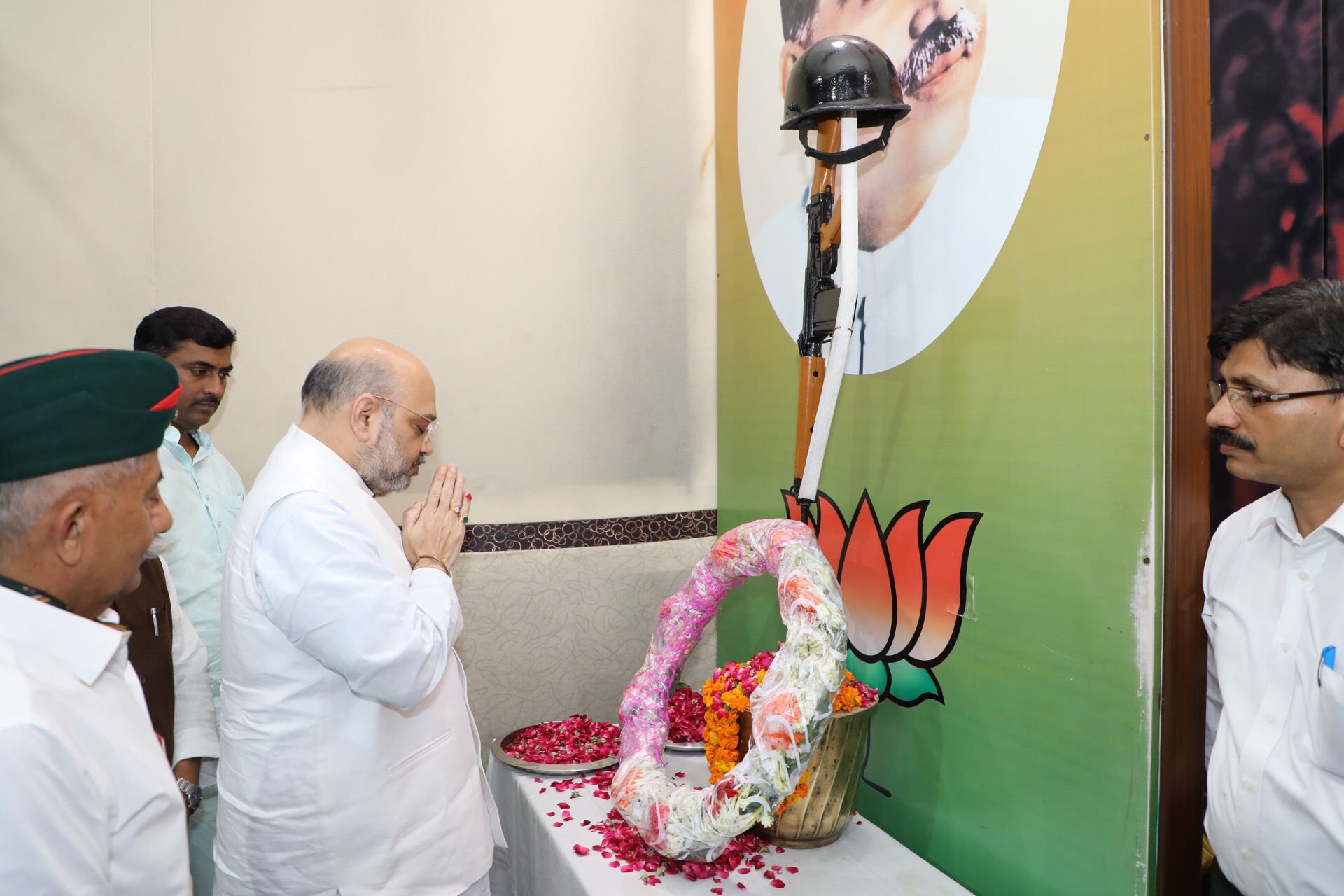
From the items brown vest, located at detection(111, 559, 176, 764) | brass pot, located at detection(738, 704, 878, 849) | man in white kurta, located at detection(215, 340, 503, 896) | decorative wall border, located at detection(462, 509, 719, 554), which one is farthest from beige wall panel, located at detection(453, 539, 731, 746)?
brass pot, located at detection(738, 704, 878, 849)

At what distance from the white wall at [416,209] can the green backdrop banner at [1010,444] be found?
95 cm

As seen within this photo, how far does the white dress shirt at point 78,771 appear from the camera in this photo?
100 cm

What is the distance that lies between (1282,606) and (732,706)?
126 centimetres

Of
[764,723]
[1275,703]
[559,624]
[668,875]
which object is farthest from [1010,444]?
[559,624]

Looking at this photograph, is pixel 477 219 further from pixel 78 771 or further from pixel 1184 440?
pixel 78 771

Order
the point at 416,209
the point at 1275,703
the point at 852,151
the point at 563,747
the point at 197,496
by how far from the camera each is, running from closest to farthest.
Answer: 1. the point at 1275,703
2. the point at 852,151
3. the point at 197,496
4. the point at 563,747
5. the point at 416,209

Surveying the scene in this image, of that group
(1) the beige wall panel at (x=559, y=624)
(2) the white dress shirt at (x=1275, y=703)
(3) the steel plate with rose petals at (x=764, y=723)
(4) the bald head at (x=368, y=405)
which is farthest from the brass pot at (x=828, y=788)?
(1) the beige wall panel at (x=559, y=624)

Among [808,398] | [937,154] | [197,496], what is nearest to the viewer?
[937,154]

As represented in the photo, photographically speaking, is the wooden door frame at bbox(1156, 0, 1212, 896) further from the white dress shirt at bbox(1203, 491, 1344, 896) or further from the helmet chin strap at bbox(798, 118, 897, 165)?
the helmet chin strap at bbox(798, 118, 897, 165)

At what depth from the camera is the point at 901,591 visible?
256 cm

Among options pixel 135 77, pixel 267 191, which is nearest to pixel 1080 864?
pixel 267 191

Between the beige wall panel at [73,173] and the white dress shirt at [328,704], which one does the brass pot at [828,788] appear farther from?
the beige wall panel at [73,173]

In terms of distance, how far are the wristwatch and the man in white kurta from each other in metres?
0.35

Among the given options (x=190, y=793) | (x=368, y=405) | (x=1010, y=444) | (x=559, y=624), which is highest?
(x=368, y=405)
